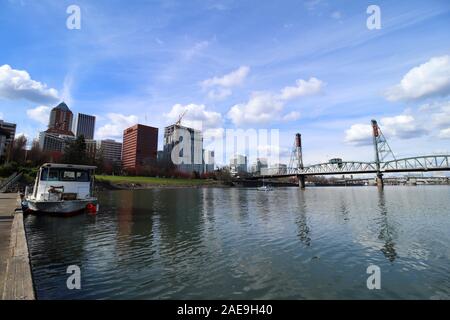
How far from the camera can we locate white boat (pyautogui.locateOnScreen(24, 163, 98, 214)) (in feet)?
96.5

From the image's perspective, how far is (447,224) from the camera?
27.0 m

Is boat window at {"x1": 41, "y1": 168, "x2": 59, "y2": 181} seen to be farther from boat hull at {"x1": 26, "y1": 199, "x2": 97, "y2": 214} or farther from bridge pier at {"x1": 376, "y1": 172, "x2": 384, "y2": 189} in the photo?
bridge pier at {"x1": 376, "y1": 172, "x2": 384, "y2": 189}

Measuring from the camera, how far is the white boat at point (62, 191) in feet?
96.5

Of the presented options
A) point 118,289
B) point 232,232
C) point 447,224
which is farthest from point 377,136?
point 118,289

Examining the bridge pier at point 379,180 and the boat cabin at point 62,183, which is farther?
the bridge pier at point 379,180

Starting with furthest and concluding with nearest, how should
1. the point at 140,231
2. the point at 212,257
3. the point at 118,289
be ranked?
the point at 140,231 → the point at 212,257 → the point at 118,289

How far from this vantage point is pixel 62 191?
31.0m

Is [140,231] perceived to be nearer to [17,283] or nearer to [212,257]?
[212,257]

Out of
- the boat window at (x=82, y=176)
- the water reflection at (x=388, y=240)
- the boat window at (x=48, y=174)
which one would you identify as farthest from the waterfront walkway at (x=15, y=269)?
the water reflection at (x=388, y=240)

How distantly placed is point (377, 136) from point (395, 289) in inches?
7434

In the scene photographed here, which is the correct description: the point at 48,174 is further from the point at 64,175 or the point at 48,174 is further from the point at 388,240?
the point at 388,240

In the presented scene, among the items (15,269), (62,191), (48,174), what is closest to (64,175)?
(48,174)

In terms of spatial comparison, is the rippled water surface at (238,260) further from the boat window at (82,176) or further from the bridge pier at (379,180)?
the bridge pier at (379,180)

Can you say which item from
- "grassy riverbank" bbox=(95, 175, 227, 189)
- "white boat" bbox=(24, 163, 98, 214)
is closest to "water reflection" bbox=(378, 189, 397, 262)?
"white boat" bbox=(24, 163, 98, 214)
